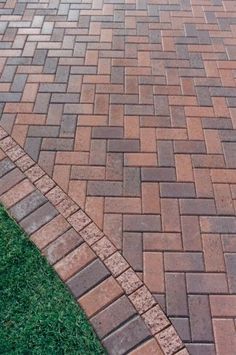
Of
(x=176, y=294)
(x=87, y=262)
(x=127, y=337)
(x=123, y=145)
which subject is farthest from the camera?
(x=123, y=145)

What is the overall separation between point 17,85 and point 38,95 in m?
0.28

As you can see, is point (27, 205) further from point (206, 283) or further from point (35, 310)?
point (206, 283)

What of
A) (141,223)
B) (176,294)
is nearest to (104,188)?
(141,223)

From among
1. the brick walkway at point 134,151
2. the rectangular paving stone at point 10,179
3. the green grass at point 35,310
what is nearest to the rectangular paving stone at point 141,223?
the brick walkway at point 134,151

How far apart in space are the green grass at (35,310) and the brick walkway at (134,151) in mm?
102

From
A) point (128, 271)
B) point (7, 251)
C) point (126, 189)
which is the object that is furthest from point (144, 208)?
point (7, 251)

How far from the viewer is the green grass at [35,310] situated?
2291mm

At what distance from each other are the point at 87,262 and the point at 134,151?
1094mm

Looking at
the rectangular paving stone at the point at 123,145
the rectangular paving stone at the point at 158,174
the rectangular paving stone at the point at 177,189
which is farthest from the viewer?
the rectangular paving stone at the point at 123,145

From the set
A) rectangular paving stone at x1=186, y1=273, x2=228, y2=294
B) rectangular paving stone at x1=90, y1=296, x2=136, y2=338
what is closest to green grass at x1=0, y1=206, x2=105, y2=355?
rectangular paving stone at x1=90, y1=296, x2=136, y2=338

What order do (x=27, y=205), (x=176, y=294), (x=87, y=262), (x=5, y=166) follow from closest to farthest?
(x=176, y=294)
(x=87, y=262)
(x=27, y=205)
(x=5, y=166)

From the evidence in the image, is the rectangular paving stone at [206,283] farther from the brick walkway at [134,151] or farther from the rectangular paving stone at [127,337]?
the rectangular paving stone at [127,337]

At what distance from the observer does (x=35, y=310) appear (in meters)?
2.42

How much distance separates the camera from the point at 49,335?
2.32 m
